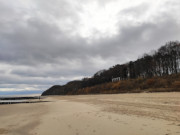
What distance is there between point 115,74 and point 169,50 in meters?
42.8

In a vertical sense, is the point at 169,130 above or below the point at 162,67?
below

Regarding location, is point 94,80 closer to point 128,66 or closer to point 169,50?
point 128,66

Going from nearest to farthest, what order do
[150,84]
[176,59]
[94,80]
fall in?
[150,84] < [176,59] < [94,80]

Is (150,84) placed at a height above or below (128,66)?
below

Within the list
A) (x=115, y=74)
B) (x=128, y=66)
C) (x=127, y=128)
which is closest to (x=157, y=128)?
(x=127, y=128)

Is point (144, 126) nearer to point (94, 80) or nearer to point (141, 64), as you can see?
point (141, 64)

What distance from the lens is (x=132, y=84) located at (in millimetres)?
56375

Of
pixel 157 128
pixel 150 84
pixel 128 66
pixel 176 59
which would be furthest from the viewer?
pixel 128 66

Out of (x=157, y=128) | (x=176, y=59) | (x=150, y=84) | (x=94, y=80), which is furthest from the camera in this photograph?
(x=94, y=80)

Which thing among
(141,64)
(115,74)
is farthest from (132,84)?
(115,74)

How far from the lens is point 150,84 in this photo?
154 ft

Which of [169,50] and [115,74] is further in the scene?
[115,74]

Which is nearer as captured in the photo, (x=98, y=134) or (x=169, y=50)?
(x=98, y=134)

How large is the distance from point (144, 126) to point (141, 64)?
6218cm
